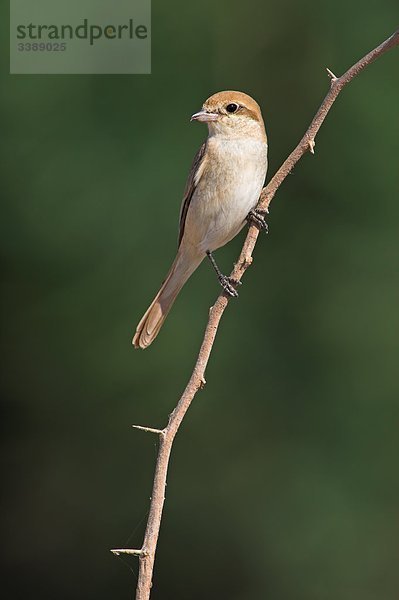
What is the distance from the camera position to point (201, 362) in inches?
75.3

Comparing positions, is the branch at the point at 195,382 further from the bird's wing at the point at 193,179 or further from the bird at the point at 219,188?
the bird's wing at the point at 193,179

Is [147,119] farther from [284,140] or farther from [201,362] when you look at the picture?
[201,362]

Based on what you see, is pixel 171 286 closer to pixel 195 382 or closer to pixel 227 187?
pixel 227 187

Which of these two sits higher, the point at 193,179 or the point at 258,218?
the point at 193,179

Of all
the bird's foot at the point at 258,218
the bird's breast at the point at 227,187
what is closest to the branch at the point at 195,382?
the bird's foot at the point at 258,218

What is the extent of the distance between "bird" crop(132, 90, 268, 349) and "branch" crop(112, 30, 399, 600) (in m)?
0.94

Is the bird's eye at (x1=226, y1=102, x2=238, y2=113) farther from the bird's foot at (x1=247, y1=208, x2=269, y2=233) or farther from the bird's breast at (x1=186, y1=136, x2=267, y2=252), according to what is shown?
the bird's foot at (x1=247, y1=208, x2=269, y2=233)

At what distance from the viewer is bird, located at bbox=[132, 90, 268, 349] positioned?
3.10 meters

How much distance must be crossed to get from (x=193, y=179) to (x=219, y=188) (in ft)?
0.46

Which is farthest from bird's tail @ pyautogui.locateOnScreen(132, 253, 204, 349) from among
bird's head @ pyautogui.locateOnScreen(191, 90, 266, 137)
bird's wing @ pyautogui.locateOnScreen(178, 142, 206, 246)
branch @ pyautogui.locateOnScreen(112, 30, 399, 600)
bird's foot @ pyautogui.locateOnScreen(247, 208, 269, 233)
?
branch @ pyautogui.locateOnScreen(112, 30, 399, 600)

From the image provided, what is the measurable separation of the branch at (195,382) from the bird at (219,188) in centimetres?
94

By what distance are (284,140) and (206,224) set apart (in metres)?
1.86

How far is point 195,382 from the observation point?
1.87 m

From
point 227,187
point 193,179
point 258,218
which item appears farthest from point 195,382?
point 193,179
